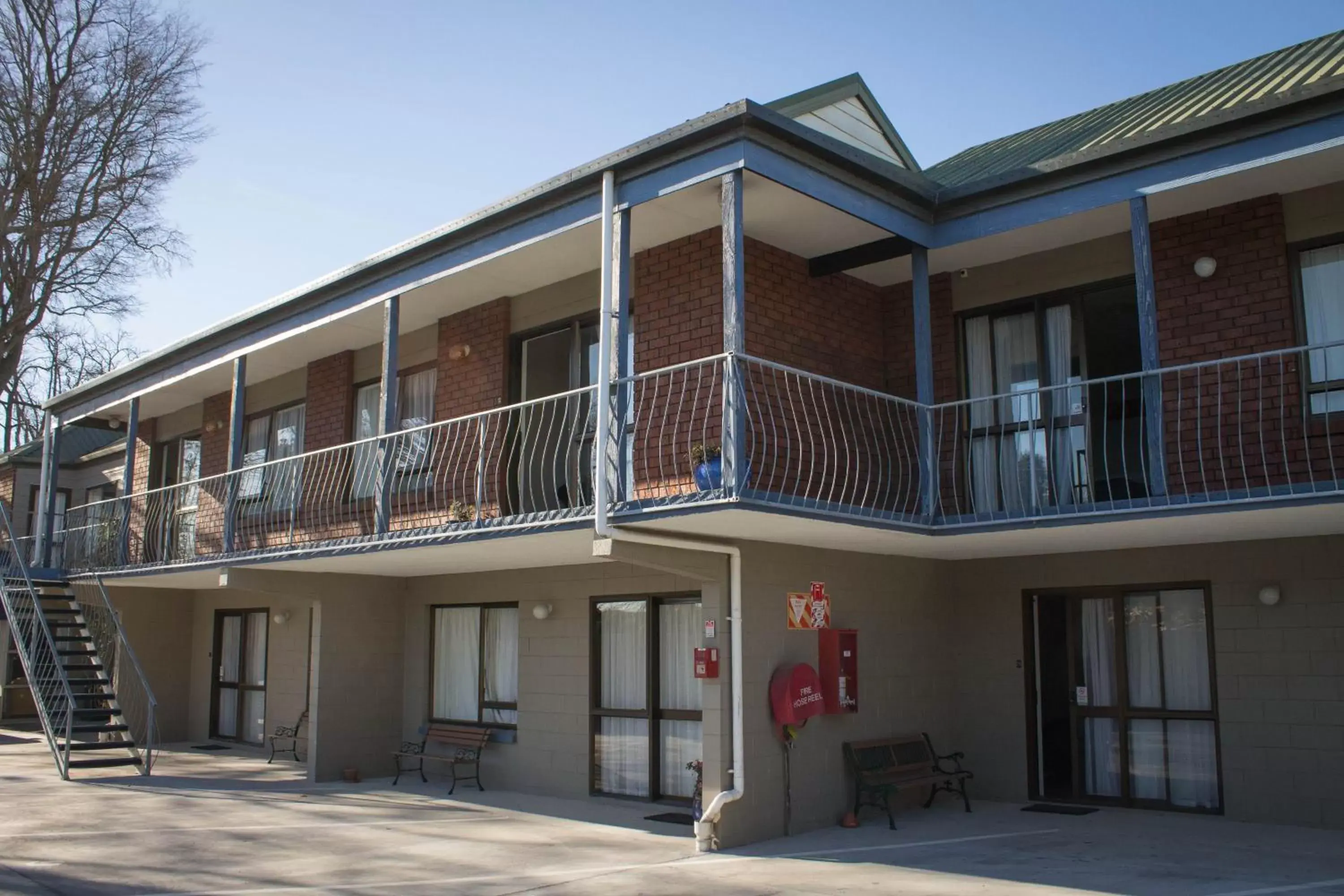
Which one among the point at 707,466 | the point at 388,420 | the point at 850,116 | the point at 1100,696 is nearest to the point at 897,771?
the point at 1100,696

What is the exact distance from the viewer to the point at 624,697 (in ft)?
37.6

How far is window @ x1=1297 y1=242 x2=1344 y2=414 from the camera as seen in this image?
9008 mm

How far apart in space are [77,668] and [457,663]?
5.16 meters

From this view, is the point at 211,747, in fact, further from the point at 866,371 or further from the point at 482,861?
the point at 866,371

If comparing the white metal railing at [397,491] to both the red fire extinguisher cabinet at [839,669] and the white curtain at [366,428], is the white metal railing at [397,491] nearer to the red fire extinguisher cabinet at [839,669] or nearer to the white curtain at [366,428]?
the white curtain at [366,428]

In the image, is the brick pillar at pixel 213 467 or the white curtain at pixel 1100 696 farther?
the brick pillar at pixel 213 467

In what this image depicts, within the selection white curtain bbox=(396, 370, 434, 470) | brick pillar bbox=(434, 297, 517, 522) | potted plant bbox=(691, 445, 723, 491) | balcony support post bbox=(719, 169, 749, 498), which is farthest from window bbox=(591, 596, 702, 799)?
white curtain bbox=(396, 370, 434, 470)

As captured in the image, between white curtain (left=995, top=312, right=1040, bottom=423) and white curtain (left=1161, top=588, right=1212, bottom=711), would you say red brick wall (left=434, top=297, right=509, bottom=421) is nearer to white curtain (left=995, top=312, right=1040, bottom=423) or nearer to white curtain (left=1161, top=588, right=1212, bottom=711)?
white curtain (left=995, top=312, right=1040, bottom=423)

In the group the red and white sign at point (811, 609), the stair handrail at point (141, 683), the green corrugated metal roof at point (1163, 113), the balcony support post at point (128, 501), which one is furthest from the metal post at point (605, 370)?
the balcony support post at point (128, 501)

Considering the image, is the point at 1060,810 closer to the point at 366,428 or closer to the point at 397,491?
the point at 397,491

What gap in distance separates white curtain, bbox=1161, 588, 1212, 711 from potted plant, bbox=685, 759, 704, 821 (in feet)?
13.8

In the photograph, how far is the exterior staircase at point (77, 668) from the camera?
44.2 feet

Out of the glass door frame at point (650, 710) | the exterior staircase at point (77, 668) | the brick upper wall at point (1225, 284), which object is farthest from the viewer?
the exterior staircase at point (77, 668)

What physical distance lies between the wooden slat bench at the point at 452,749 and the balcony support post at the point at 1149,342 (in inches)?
287
